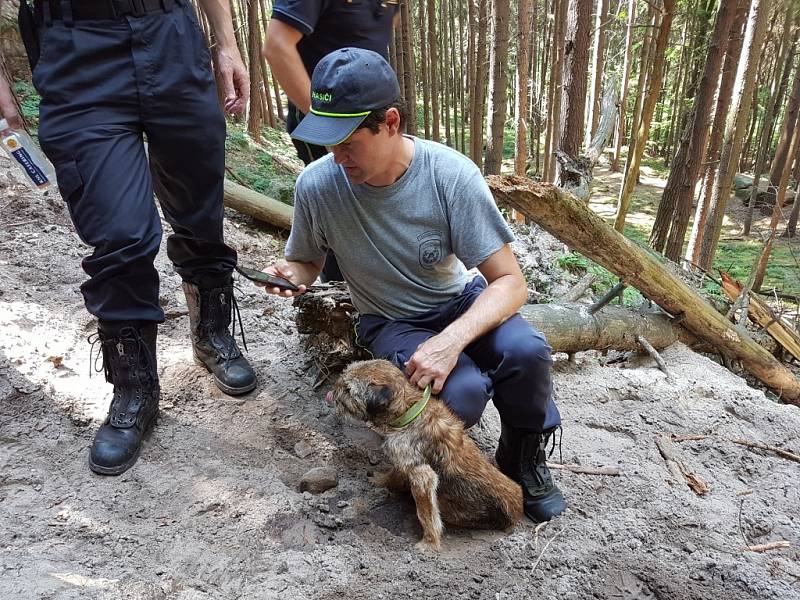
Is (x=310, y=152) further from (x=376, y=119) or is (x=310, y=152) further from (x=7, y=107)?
(x=7, y=107)

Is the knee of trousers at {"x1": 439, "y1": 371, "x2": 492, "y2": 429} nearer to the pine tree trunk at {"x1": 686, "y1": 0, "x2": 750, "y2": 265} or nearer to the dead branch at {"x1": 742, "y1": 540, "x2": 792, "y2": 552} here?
the dead branch at {"x1": 742, "y1": 540, "x2": 792, "y2": 552}

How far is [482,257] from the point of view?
102 inches

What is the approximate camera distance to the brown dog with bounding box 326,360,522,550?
2.38 m

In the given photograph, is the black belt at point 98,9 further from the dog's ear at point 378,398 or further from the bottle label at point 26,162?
the dog's ear at point 378,398

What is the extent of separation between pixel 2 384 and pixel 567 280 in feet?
18.0

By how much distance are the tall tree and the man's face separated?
7.24 metres

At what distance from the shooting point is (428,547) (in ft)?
7.97

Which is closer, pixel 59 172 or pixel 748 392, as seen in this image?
pixel 59 172

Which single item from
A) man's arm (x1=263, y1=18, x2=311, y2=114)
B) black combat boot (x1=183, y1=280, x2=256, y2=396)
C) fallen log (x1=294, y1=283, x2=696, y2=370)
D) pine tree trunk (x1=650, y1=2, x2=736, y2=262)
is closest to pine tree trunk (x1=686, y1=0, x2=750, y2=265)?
pine tree trunk (x1=650, y1=2, x2=736, y2=262)

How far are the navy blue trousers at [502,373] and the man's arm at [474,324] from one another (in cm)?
9

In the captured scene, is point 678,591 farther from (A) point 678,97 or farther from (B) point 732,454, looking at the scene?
(A) point 678,97

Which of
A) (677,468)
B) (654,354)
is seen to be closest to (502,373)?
(677,468)

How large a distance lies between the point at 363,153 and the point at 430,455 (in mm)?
1345

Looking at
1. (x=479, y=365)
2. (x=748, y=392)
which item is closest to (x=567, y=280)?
(x=748, y=392)
